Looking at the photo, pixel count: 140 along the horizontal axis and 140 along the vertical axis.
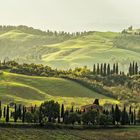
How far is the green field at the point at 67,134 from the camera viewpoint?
106 m

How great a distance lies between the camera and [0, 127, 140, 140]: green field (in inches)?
4165

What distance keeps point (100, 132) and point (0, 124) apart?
27.1 m

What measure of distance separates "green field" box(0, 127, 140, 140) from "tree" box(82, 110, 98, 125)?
34.4 ft

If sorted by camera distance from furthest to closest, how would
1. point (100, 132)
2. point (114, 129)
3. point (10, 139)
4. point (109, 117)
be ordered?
1. point (109, 117)
2. point (114, 129)
3. point (100, 132)
4. point (10, 139)

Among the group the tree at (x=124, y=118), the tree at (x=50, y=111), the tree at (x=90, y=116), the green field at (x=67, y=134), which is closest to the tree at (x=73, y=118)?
the tree at (x=90, y=116)

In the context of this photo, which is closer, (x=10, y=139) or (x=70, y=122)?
(x=10, y=139)

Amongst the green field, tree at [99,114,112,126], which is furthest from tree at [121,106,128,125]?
the green field

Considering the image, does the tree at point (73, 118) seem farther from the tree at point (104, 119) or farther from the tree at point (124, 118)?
the tree at point (124, 118)

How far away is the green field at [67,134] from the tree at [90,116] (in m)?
10.5

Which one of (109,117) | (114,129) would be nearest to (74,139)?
(114,129)

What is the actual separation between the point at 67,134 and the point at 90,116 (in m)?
26.2

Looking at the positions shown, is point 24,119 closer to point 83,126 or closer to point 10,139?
point 83,126

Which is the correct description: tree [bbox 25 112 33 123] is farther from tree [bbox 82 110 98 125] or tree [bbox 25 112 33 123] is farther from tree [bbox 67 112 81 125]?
tree [bbox 82 110 98 125]

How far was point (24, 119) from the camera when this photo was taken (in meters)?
137
